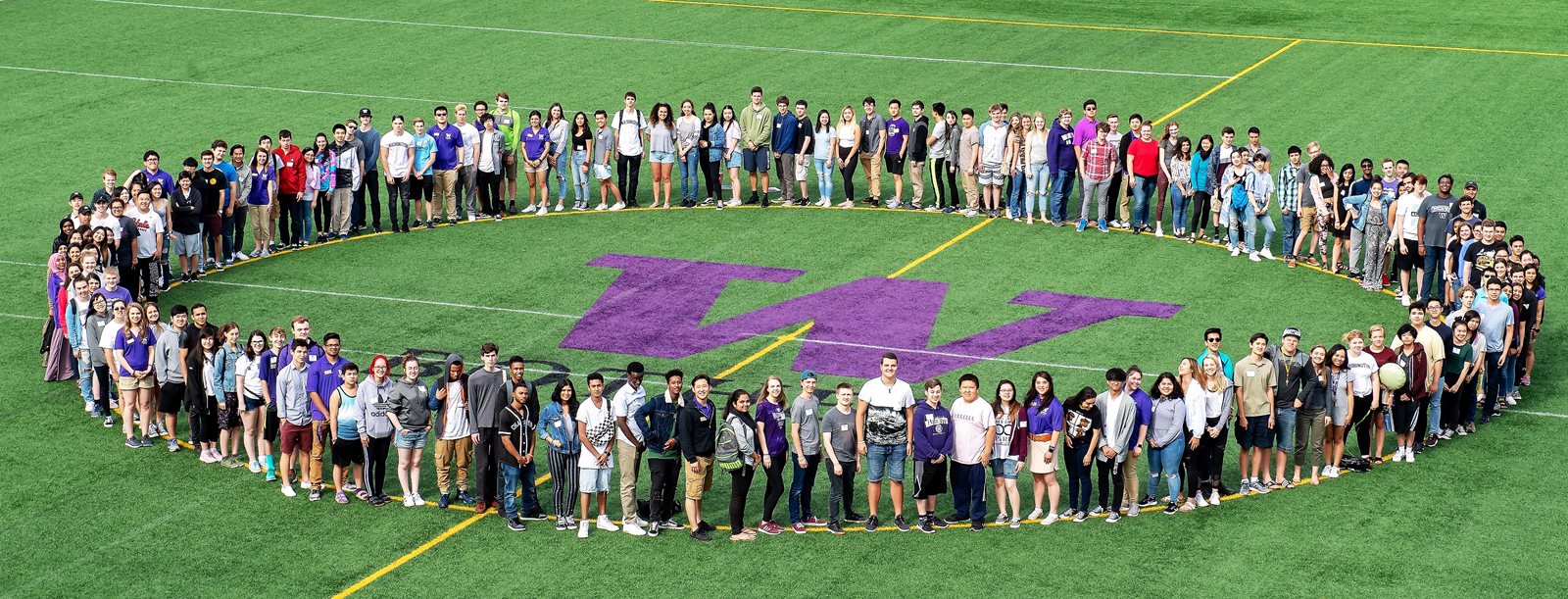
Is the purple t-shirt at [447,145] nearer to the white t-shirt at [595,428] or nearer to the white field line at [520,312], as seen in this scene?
the white field line at [520,312]

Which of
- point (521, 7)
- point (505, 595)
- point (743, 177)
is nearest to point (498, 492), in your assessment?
point (505, 595)

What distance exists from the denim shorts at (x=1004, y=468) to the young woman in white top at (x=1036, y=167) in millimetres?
10903

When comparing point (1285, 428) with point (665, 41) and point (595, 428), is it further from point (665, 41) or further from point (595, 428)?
point (665, 41)

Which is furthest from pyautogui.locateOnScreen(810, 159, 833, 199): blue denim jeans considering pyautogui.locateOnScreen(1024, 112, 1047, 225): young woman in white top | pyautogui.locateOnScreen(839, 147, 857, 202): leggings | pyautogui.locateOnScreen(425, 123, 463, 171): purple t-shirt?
pyautogui.locateOnScreen(425, 123, 463, 171): purple t-shirt

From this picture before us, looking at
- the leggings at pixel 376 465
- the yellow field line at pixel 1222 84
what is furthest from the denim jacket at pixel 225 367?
the yellow field line at pixel 1222 84

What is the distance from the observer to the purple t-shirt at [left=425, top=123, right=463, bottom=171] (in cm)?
2914

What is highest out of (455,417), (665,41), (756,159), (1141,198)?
(665,41)

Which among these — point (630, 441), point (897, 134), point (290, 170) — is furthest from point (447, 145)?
point (630, 441)

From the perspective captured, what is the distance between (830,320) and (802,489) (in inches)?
274

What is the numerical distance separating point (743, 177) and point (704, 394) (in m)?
15.4

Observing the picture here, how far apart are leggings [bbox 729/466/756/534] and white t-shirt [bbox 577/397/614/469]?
4.32ft

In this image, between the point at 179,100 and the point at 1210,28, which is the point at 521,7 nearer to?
the point at 179,100

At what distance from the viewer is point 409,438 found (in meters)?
19.2

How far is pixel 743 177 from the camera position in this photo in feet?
109
